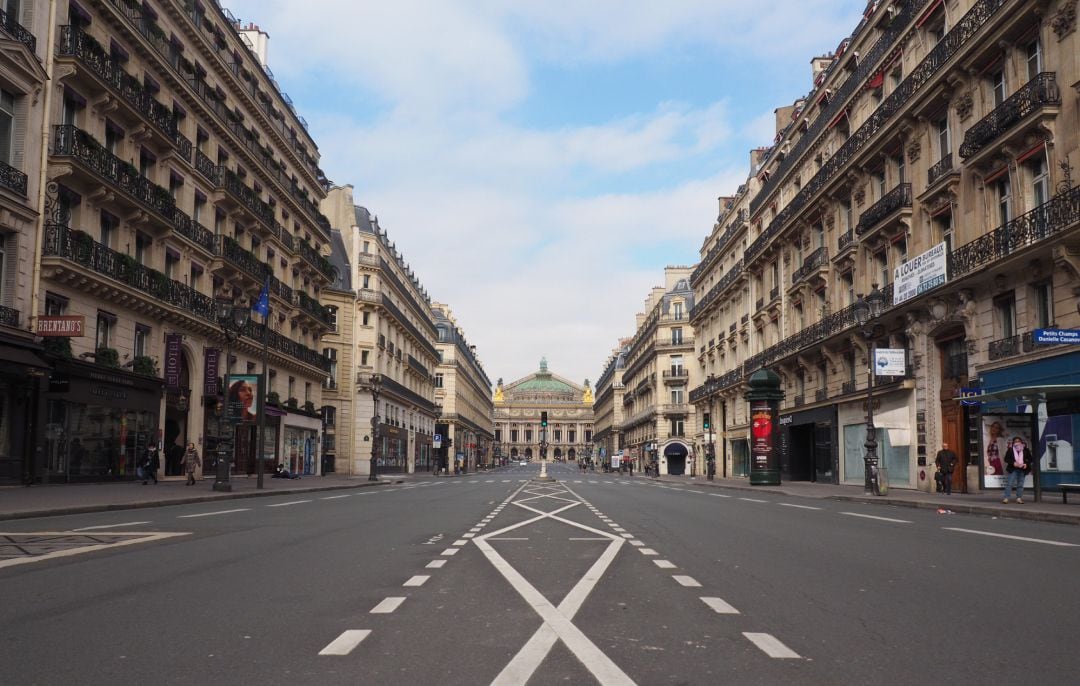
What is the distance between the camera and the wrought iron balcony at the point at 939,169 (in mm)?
27906

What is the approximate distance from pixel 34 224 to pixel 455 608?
21.7 metres

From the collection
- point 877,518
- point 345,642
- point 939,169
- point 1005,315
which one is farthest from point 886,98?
point 345,642

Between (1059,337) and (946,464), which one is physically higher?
(1059,337)

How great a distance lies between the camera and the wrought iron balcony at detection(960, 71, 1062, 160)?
22.6 m

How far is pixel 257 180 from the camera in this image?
42156mm

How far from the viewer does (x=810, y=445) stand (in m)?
43.8

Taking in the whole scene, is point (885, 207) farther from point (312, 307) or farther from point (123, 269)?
point (312, 307)

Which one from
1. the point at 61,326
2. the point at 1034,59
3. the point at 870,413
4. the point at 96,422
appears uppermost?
the point at 1034,59

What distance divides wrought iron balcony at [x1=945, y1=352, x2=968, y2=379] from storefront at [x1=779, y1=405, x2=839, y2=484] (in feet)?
31.9

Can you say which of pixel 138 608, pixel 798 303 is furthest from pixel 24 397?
pixel 798 303

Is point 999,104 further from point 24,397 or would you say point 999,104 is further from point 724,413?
point 724,413

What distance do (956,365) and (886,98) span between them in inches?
402

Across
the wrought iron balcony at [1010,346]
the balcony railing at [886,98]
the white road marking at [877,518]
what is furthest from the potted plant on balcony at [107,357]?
the balcony railing at [886,98]

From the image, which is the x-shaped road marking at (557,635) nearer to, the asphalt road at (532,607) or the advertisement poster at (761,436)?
the asphalt road at (532,607)
